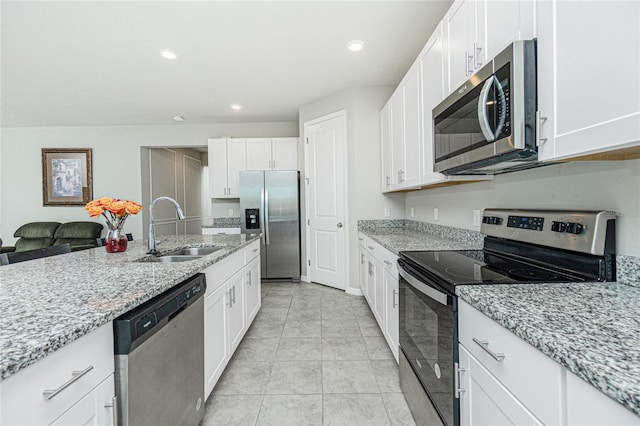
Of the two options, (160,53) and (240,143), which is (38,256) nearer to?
(160,53)

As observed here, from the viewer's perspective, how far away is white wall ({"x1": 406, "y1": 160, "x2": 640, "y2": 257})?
1007 mm

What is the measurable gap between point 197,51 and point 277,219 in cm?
245

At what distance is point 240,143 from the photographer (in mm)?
5051

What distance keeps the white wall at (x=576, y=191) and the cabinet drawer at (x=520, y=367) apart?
2.04 ft

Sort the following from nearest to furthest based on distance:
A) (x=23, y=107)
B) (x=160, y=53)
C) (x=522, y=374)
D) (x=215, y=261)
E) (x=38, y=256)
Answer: (x=522, y=374) → (x=215, y=261) → (x=38, y=256) → (x=160, y=53) → (x=23, y=107)

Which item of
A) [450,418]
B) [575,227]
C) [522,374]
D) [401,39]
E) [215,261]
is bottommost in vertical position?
[450,418]

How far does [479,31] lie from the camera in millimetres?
1357

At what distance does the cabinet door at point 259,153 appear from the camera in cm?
501

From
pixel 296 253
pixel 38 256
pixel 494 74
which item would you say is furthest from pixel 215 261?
pixel 296 253

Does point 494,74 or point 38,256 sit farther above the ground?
point 494,74

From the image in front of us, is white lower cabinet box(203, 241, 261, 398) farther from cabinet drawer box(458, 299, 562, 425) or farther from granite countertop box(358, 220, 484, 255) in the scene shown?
cabinet drawer box(458, 299, 562, 425)

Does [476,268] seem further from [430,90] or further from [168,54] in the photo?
[168,54]

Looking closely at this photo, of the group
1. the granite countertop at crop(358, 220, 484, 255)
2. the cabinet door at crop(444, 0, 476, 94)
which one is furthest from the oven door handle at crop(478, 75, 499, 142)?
the granite countertop at crop(358, 220, 484, 255)

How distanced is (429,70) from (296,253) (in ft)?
10.7
